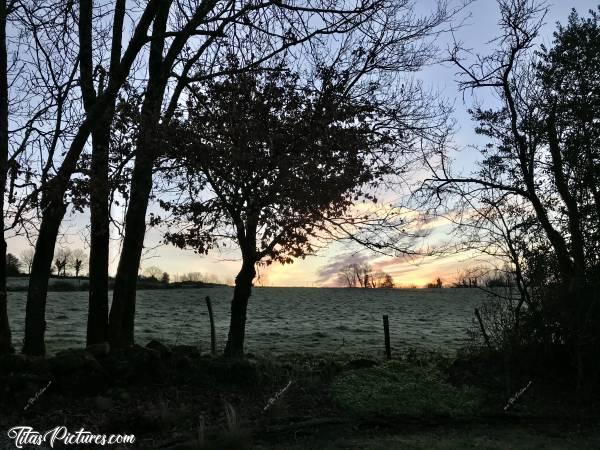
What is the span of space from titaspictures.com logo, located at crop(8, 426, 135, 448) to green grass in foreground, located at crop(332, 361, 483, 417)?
360cm

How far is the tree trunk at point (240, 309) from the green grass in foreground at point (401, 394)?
2844 millimetres

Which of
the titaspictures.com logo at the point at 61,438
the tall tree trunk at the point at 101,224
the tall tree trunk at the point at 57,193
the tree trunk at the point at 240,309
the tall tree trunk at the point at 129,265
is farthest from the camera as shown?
the tree trunk at the point at 240,309

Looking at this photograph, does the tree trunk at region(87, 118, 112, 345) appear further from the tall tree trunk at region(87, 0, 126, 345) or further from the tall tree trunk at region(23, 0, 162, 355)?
the tall tree trunk at region(23, 0, 162, 355)

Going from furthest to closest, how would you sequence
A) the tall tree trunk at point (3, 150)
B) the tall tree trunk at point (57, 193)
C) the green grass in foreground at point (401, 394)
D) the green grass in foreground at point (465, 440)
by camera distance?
the tall tree trunk at point (3, 150) < the tall tree trunk at point (57, 193) < the green grass in foreground at point (401, 394) < the green grass in foreground at point (465, 440)

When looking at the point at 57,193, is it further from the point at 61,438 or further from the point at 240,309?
the point at 240,309

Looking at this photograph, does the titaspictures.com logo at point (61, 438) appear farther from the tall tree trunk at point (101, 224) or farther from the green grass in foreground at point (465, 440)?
the tall tree trunk at point (101, 224)

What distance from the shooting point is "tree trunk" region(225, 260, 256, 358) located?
1290 cm

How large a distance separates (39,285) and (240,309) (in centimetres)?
429

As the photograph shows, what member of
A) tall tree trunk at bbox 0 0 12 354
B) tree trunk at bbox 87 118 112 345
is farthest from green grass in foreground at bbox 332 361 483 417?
tall tree trunk at bbox 0 0 12 354

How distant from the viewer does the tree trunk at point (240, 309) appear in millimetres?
12898

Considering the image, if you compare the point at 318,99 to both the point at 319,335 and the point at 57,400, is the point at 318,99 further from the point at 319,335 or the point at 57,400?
the point at 319,335

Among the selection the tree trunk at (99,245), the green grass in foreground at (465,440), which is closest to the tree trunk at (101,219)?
the tree trunk at (99,245)

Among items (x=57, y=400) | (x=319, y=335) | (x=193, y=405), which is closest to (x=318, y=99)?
(x=193, y=405)

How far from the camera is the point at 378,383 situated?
10586 millimetres
